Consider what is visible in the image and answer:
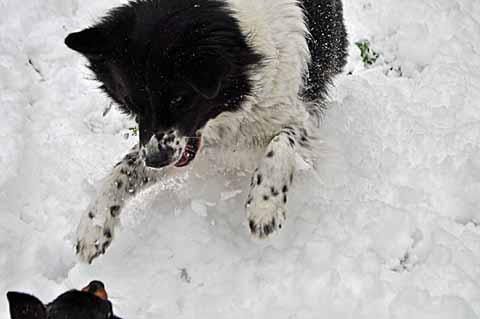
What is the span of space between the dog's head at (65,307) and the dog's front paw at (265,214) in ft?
4.09

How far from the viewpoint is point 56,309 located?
2.70 m

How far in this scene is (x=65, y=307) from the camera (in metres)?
2.69

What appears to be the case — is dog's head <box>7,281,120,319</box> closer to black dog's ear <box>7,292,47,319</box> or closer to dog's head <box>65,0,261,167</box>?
black dog's ear <box>7,292,47,319</box>

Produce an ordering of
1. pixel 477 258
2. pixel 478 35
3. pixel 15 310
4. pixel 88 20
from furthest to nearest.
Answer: pixel 88 20
pixel 478 35
pixel 477 258
pixel 15 310

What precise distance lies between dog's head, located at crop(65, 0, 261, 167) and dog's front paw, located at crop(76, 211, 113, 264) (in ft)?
1.56

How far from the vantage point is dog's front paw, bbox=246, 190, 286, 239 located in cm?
387

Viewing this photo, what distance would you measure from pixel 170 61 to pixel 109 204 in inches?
37.7

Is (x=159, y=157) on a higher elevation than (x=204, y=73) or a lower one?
lower

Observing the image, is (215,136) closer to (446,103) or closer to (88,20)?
→ (446,103)

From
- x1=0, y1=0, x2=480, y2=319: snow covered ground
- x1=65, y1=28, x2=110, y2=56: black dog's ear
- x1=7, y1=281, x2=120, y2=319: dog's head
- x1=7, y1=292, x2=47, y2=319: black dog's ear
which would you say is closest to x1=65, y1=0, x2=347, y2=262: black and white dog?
x1=65, y1=28, x2=110, y2=56: black dog's ear

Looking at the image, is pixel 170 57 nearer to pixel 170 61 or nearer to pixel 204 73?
pixel 170 61

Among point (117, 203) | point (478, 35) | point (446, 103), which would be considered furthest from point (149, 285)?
point (478, 35)

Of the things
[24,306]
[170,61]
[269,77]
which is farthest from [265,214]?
[24,306]

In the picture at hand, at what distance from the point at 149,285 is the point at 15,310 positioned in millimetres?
1262
